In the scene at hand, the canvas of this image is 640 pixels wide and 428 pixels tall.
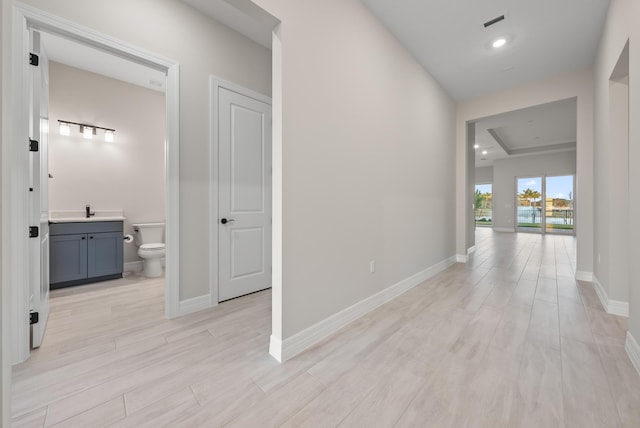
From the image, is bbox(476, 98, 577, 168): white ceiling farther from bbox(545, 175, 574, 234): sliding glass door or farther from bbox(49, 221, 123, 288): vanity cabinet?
bbox(49, 221, 123, 288): vanity cabinet

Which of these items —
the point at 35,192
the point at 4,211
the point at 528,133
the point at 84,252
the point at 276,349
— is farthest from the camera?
the point at 528,133

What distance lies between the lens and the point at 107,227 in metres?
3.50

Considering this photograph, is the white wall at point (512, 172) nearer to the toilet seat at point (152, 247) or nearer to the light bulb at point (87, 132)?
the toilet seat at point (152, 247)

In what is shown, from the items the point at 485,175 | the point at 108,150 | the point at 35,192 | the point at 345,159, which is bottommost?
the point at 35,192

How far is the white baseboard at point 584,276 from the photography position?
3.46 metres

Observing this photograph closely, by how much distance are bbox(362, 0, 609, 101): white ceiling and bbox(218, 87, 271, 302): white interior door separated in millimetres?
1688

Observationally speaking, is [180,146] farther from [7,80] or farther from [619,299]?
[619,299]

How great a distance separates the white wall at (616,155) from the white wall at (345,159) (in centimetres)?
175

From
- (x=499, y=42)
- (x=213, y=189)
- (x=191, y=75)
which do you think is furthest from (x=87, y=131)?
(x=499, y=42)

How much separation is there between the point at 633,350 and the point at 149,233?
5276 millimetres

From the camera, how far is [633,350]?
1683 millimetres

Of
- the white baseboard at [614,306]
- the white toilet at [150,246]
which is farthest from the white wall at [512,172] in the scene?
the white toilet at [150,246]

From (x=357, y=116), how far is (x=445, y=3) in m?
1.41

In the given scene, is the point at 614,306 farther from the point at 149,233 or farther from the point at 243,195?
the point at 149,233
